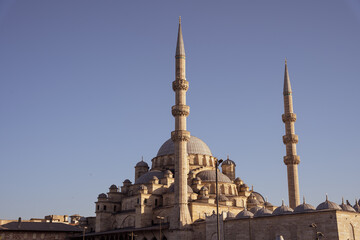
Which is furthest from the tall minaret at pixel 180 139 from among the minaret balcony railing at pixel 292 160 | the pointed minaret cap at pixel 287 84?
the pointed minaret cap at pixel 287 84

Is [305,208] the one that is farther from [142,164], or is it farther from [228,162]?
[142,164]

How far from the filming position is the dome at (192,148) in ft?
179

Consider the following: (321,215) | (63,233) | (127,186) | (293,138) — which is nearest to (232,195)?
(293,138)

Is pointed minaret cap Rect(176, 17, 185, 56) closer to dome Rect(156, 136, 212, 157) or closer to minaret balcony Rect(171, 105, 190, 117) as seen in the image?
minaret balcony Rect(171, 105, 190, 117)

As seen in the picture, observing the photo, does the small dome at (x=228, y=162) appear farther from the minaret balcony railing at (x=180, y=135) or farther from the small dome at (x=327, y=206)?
the small dome at (x=327, y=206)

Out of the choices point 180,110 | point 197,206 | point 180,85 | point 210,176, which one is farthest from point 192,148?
point 180,85

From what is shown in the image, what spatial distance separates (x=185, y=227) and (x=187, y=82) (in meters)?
13.9

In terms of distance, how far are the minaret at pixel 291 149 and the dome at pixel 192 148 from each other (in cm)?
1274

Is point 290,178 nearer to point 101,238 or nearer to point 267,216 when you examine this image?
point 267,216

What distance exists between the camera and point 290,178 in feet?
145

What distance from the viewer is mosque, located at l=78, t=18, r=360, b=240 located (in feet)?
109

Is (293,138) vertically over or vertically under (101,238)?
over

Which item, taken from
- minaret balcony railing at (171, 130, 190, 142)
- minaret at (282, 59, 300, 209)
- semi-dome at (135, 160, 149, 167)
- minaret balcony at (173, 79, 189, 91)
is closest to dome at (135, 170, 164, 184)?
semi-dome at (135, 160, 149, 167)

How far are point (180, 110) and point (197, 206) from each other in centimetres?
983
